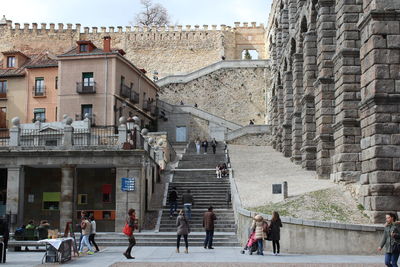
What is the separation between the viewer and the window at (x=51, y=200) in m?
27.0

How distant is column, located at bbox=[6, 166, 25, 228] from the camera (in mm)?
24453

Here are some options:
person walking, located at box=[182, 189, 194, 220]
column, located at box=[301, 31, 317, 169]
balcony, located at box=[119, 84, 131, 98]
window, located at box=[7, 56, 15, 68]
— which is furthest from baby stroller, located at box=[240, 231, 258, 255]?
window, located at box=[7, 56, 15, 68]

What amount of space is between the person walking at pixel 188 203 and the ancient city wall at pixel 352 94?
18.1 feet

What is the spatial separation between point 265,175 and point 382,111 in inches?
506

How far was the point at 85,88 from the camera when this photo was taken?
40.0 metres

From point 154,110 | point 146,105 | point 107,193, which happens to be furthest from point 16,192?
point 154,110

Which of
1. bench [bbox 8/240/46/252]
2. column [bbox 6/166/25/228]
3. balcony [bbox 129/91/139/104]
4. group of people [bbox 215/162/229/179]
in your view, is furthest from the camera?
balcony [bbox 129/91/139/104]

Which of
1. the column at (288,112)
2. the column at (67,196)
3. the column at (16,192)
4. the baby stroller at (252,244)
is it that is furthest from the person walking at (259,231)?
the column at (288,112)

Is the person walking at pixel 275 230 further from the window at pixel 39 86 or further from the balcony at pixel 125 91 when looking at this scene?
the window at pixel 39 86

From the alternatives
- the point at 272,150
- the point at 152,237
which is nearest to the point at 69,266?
the point at 152,237

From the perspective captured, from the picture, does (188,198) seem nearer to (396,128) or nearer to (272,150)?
(396,128)

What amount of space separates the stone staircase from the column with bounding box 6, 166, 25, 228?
228 inches

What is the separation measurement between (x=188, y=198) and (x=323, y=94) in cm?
704

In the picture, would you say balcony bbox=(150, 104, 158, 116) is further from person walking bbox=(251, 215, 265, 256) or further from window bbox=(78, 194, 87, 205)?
person walking bbox=(251, 215, 265, 256)
